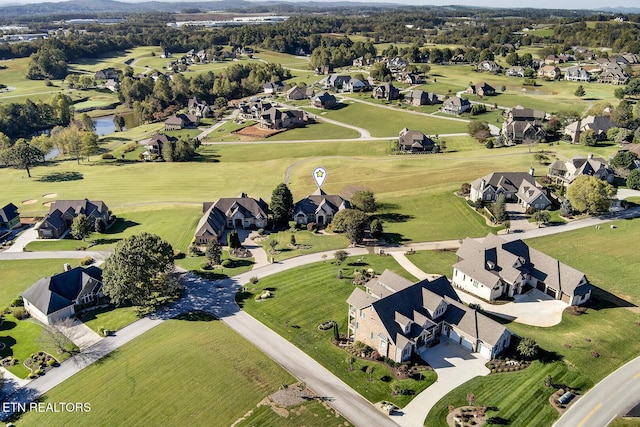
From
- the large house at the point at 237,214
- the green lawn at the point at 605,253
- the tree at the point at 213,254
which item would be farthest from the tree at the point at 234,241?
the green lawn at the point at 605,253

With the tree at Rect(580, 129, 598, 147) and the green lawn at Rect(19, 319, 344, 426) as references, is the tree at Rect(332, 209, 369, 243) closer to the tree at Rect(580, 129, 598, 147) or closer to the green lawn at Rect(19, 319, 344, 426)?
the green lawn at Rect(19, 319, 344, 426)

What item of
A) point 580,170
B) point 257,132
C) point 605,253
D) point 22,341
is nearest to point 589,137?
point 580,170

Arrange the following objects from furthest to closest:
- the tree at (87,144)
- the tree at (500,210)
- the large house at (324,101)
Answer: the large house at (324,101) < the tree at (87,144) < the tree at (500,210)

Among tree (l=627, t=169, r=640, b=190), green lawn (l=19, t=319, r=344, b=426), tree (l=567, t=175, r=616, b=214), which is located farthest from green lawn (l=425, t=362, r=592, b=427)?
tree (l=627, t=169, r=640, b=190)

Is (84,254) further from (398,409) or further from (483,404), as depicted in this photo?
(483,404)

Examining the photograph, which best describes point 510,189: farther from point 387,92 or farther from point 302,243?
point 387,92

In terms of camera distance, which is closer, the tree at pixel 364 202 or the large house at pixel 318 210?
the large house at pixel 318 210

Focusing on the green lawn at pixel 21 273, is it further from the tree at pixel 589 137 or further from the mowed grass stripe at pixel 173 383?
the tree at pixel 589 137
